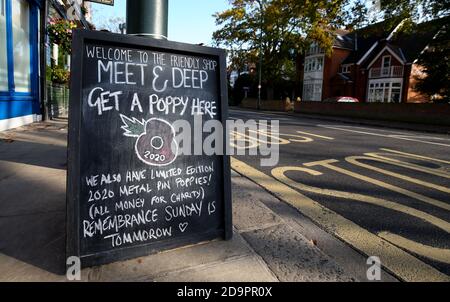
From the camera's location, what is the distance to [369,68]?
37.0 metres

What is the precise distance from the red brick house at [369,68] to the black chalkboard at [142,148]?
95.1 feet

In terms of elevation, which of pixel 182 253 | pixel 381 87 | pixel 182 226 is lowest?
pixel 182 253

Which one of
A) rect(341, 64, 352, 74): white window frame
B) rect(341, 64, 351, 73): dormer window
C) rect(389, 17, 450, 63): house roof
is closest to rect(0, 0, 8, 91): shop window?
rect(389, 17, 450, 63): house roof

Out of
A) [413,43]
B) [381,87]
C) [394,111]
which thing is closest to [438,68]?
[394,111]

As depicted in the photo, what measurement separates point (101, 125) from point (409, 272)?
8.03 feet

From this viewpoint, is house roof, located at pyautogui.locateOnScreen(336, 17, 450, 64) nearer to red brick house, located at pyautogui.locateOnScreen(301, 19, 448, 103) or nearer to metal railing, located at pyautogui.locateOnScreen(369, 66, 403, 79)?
red brick house, located at pyautogui.locateOnScreen(301, 19, 448, 103)

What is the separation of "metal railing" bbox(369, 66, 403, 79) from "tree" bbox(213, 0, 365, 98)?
268 inches

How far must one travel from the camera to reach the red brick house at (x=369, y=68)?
32594mm

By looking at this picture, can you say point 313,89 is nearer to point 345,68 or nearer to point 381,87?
point 345,68

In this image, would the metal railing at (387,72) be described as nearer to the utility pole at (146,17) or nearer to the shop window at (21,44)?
the shop window at (21,44)

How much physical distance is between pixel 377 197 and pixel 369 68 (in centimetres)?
3759

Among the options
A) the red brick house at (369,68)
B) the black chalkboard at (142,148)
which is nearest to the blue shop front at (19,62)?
the black chalkboard at (142,148)

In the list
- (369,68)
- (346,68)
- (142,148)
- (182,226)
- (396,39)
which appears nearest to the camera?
(142,148)

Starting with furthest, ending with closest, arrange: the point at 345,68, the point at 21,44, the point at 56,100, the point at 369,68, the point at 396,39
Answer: the point at 345,68
the point at 369,68
the point at 396,39
the point at 56,100
the point at 21,44
